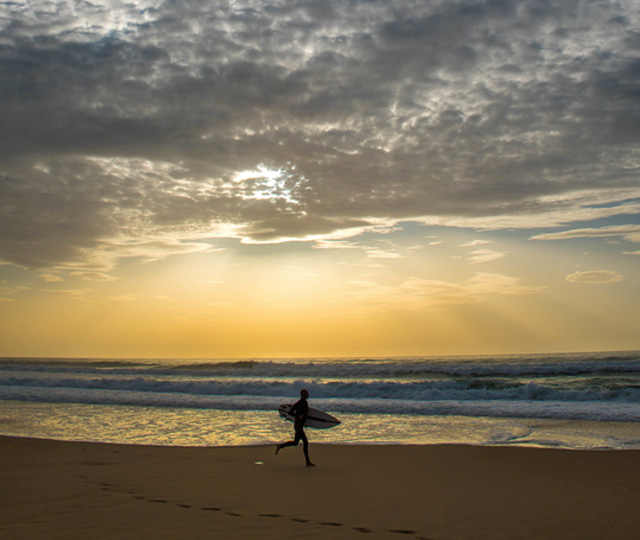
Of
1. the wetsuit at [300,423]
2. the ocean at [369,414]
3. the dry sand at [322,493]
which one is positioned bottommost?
the ocean at [369,414]

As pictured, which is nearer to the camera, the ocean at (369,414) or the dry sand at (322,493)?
the dry sand at (322,493)

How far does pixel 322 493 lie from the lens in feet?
27.7

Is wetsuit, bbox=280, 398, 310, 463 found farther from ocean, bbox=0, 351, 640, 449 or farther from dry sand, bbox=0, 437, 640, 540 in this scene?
ocean, bbox=0, 351, 640, 449

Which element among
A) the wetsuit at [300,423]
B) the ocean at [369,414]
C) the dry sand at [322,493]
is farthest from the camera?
the ocean at [369,414]

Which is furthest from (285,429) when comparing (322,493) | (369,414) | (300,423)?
(322,493)

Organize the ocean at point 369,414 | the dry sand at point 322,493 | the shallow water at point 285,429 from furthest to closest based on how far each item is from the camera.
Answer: the ocean at point 369,414
the shallow water at point 285,429
the dry sand at point 322,493

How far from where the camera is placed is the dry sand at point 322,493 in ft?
21.1

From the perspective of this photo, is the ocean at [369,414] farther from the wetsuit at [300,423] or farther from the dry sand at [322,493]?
the wetsuit at [300,423]

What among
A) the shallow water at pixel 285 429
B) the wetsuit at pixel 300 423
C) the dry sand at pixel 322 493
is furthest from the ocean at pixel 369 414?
the wetsuit at pixel 300 423

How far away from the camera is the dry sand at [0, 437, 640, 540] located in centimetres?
643

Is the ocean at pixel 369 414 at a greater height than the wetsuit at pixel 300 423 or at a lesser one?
lesser

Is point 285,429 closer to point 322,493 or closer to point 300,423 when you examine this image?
point 300,423

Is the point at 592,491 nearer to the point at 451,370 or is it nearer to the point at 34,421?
the point at 34,421

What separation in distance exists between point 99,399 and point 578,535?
2421 centimetres
